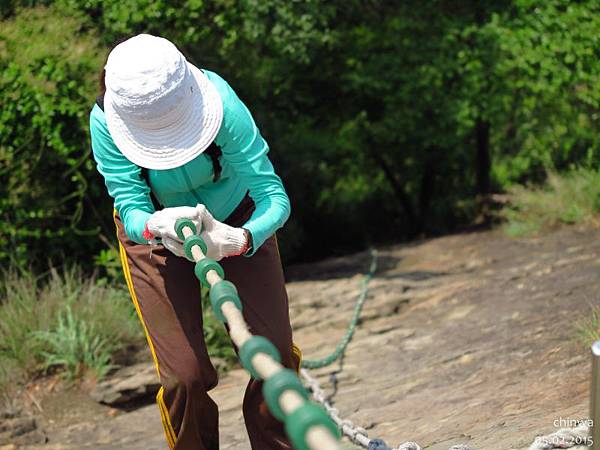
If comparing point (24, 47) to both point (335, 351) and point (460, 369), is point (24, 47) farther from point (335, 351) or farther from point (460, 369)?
point (460, 369)

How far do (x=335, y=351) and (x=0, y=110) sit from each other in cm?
283

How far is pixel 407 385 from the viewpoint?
498 cm

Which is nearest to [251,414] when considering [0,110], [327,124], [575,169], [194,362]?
[194,362]

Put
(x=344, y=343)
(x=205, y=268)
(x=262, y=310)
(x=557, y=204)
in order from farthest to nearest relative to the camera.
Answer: (x=557, y=204) < (x=344, y=343) < (x=262, y=310) < (x=205, y=268)

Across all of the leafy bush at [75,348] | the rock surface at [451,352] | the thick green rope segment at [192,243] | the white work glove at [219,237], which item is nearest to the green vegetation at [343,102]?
the leafy bush at [75,348]

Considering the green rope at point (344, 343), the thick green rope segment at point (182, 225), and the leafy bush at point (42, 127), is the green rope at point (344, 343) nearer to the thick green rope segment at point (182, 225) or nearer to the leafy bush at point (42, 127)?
the leafy bush at point (42, 127)

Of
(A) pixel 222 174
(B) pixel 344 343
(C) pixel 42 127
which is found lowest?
(B) pixel 344 343

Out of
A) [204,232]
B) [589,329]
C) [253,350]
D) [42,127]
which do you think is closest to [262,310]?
[204,232]

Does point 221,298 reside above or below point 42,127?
above

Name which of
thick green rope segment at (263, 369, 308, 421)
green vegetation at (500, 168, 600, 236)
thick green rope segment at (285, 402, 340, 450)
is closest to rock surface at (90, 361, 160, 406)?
thick green rope segment at (263, 369, 308, 421)

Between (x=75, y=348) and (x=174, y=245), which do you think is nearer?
(x=174, y=245)

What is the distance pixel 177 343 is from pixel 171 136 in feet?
2.39

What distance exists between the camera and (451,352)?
541 cm

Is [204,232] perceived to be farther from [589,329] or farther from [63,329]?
[63,329]
